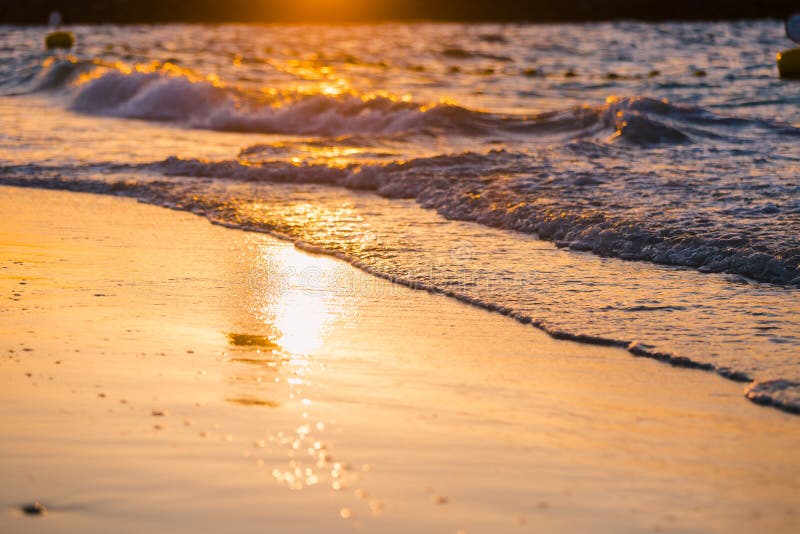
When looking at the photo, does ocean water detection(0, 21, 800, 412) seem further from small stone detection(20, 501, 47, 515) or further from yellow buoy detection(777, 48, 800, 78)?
small stone detection(20, 501, 47, 515)

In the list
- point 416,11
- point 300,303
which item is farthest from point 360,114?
point 416,11

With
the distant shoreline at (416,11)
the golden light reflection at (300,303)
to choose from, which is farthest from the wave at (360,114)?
the distant shoreline at (416,11)

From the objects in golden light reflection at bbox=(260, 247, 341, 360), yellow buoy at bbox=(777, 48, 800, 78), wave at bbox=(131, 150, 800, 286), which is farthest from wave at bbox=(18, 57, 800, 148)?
golden light reflection at bbox=(260, 247, 341, 360)

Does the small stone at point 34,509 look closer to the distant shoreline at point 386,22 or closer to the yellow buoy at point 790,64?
the yellow buoy at point 790,64

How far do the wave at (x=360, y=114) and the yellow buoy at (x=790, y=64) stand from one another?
4231mm

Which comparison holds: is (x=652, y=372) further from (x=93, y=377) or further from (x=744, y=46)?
(x=744, y=46)

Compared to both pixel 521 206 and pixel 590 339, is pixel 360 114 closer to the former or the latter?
pixel 521 206

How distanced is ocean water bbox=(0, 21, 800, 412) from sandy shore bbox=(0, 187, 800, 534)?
48 centimetres

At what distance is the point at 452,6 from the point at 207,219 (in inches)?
3264

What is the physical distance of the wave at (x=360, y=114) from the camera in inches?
468

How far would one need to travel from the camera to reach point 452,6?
8712 cm

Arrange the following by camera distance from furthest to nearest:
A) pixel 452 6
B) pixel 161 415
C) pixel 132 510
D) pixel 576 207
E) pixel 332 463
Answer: pixel 452 6, pixel 576 207, pixel 161 415, pixel 332 463, pixel 132 510

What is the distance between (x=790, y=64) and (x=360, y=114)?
7.19 meters

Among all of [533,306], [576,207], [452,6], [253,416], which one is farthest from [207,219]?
[452,6]
